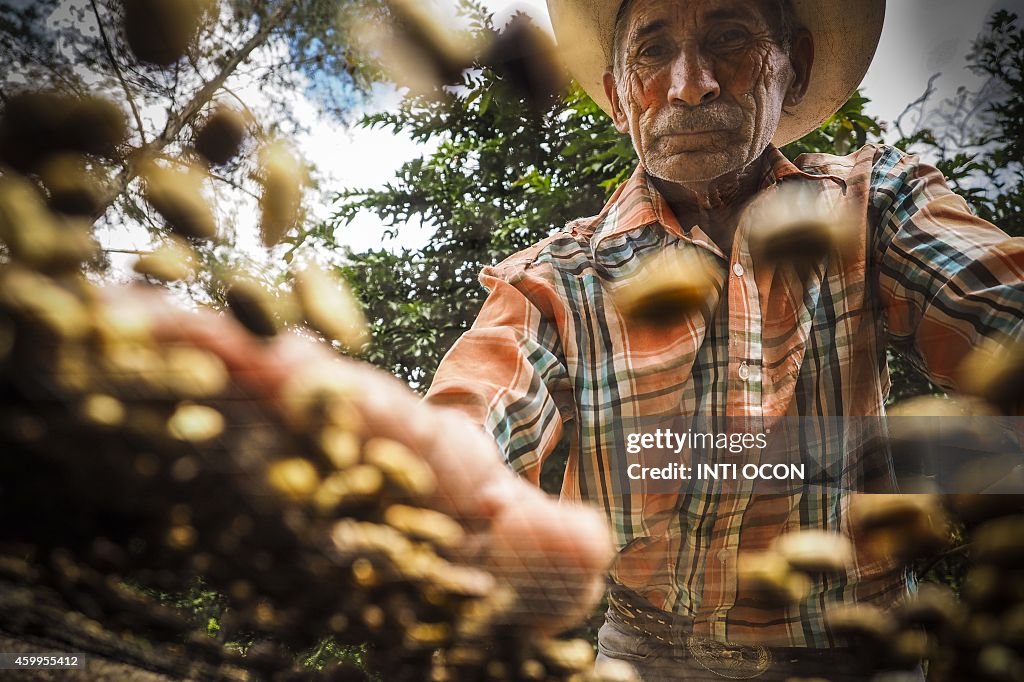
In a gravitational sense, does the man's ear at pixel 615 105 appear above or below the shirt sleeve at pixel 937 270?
above

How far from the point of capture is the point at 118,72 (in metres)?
0.54

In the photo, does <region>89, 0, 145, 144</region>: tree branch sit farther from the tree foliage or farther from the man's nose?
the man's nose

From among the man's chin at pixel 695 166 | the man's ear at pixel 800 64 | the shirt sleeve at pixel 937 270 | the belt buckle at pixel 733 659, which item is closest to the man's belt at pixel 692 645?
the belt buckle at pixel 733 659

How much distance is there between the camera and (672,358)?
1.86ft

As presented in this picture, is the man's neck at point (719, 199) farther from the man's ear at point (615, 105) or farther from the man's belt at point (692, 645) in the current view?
the man's belt at point (692, 645)

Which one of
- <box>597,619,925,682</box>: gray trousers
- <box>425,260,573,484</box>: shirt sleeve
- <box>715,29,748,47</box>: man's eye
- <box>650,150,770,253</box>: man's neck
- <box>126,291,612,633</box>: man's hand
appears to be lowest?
<box>597,619,925,682</box>: gray trousers

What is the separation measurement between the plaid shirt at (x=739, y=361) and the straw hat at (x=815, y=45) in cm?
5

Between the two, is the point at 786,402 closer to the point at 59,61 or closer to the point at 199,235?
the point at 199,235

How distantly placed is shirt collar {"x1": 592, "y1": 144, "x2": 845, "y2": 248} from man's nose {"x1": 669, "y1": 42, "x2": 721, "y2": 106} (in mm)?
77

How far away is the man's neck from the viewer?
59 cm

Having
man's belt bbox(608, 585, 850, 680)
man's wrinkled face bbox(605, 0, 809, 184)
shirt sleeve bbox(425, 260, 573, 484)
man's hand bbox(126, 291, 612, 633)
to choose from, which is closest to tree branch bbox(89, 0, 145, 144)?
man's hand bbox(126, 291, 612, 633)

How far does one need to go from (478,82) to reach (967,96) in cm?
42

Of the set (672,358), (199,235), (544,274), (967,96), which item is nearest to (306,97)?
(199,235)

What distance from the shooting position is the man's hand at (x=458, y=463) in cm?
36
